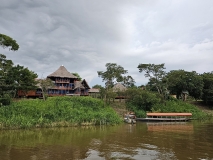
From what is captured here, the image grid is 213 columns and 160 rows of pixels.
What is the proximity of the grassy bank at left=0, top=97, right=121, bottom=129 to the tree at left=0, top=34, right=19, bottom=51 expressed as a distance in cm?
897

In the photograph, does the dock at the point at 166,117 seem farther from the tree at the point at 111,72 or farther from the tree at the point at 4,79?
the tree at the point at 4,79

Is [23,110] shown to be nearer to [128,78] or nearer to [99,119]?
[99,119]

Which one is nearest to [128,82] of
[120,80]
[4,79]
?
[120,80]

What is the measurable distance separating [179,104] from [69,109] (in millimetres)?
27921

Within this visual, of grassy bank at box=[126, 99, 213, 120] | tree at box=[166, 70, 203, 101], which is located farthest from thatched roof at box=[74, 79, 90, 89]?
tree at box=[166, 70, 203, 101]

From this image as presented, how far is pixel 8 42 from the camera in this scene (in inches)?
1125

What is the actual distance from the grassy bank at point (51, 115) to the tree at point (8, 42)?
8972mm

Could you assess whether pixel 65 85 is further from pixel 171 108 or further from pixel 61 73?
pixel 171 108

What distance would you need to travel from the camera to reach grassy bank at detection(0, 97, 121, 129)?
2727 cm

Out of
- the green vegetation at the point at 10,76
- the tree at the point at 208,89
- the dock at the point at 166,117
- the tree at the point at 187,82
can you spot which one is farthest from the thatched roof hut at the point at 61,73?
the tree at the point at 208,89

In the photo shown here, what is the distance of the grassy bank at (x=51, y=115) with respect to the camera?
27.3m

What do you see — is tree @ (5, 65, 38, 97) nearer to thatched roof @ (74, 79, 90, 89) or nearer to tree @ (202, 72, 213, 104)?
thatched roof @ (74, 79, 90, 89)

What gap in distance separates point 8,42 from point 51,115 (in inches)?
491

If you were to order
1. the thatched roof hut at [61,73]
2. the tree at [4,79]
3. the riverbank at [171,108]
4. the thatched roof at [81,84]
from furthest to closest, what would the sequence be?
the thatched roof at [81,84] → the thatched roof hut at [61,73] → the riverbank at [171,108] → the tree at [4,79]
